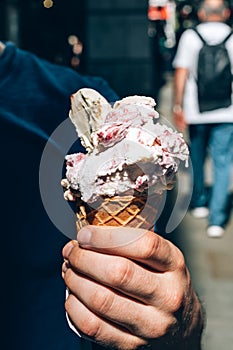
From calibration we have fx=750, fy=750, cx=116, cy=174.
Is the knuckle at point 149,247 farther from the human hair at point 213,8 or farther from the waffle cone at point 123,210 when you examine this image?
the human hair at point 213,8

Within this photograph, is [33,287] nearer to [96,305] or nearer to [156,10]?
[96,305]

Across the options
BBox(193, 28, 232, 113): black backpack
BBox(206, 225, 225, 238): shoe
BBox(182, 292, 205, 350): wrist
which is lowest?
BBox(206, 225, 225, 238): shoe

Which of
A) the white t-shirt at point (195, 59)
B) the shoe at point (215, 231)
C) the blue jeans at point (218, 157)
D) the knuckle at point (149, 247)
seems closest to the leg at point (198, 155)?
the blue jeans at point (218, 157)

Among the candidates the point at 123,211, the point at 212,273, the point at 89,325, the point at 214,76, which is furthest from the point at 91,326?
the point at 214,76

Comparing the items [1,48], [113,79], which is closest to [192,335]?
[1,48]

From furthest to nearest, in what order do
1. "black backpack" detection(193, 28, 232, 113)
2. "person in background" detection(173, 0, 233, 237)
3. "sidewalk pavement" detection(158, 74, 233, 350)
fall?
"person in background" detection(173, 0, 233, 237)
"black backpack" detection(193, 28, 232, 113)
"sidewalk pavement" detection(158, 74, 233, 350)

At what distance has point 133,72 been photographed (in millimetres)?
10406

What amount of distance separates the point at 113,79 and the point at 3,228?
8598 mm

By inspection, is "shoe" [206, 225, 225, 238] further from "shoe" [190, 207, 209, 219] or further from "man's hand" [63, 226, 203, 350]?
"man's hand" [63, 226, 203, 350]

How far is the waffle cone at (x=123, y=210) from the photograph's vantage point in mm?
1465

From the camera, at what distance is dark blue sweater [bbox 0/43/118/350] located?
177 centimetres

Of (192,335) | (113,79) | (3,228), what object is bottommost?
(113,79)

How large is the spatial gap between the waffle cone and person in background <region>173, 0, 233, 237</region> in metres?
4.93

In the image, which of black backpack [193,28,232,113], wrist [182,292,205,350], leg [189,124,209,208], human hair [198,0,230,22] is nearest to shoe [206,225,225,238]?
leg [189,124,209,208]
